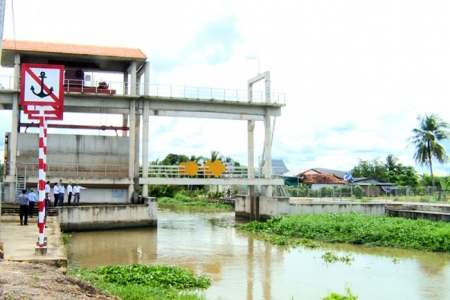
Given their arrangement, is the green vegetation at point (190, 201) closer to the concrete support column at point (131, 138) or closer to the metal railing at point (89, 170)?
the metal railing at point (89, 170)

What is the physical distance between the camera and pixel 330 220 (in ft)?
75.7

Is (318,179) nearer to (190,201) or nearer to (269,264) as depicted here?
(190,201)

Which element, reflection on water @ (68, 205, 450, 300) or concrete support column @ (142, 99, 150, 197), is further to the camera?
concrete support column @ (142, 99, 150, 197)

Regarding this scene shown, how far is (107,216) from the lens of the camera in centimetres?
2441

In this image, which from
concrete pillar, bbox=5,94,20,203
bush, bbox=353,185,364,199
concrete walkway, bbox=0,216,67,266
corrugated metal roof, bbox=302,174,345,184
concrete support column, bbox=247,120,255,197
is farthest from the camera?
corrugated metal roof, bbox=302,174,345,184

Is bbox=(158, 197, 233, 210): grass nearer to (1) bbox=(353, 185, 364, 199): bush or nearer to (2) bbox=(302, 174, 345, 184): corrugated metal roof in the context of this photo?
(2) bbox=(302, 174, 345, 184): corrugated metal roof

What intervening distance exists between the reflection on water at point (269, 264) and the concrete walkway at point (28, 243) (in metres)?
1.51

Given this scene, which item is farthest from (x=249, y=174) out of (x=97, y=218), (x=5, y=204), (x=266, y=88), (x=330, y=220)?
(x=5, y=204)

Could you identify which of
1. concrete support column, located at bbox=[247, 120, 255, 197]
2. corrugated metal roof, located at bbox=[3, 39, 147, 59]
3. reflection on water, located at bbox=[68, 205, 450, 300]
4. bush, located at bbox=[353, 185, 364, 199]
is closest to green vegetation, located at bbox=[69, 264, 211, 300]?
reflection on water, located at bbox=[68, 205, 450, 300]

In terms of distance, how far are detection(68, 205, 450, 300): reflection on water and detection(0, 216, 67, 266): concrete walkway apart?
151 cm

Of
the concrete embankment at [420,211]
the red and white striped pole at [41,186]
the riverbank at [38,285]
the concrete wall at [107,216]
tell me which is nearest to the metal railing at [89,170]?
the concrete wall at [107,216]

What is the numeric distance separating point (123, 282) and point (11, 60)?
22.4 metres

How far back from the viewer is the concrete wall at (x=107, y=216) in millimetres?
23094

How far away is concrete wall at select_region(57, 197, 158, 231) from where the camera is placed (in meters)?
23.1
